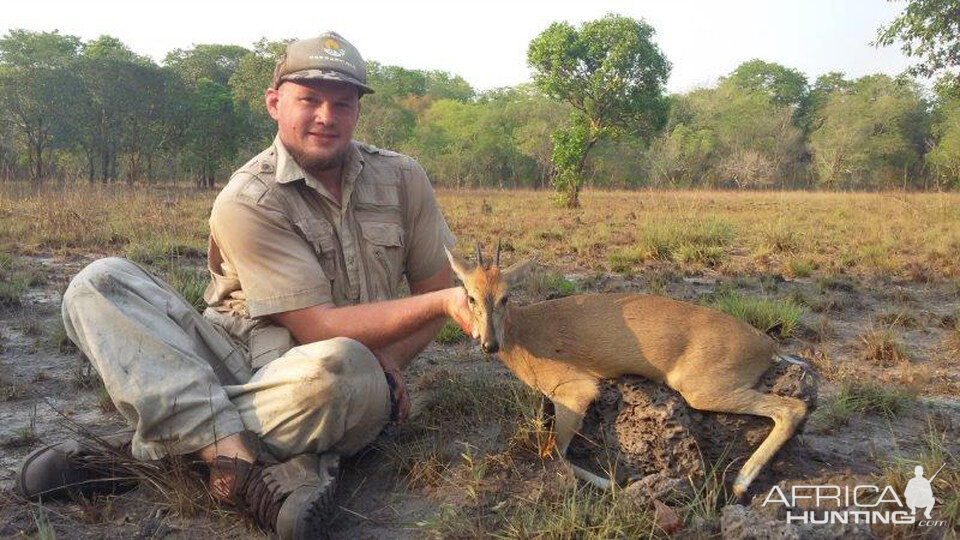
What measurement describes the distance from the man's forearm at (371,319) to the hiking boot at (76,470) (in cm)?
101

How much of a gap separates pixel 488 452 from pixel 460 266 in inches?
39.1

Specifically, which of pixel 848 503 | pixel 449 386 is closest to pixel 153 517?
pixel 449 386

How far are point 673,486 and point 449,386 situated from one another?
1.67 m

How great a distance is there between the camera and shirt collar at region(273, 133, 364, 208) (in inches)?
145

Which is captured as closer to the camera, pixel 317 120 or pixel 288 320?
pixel 288 320

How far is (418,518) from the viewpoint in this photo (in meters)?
3.15

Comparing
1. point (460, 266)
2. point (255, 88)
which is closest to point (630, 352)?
point (460, 266)

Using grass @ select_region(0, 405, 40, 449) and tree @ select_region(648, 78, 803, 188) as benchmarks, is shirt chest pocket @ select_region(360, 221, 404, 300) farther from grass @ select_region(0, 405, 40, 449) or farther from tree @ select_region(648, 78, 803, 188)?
tree @ select_region(648, 78, 803, 188)

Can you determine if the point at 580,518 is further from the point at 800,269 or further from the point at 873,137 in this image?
the point at 873,137

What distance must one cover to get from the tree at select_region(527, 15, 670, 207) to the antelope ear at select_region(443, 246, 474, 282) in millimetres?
18810

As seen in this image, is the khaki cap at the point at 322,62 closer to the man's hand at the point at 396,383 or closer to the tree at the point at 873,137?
the man's hand at the point at 396,383

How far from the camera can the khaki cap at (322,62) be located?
142 inches

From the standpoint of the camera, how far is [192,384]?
3.14 metres

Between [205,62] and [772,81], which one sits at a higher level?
[772,81]
